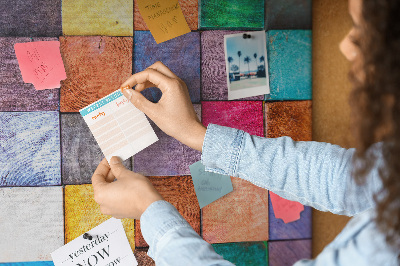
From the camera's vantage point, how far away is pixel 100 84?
1.03 metres

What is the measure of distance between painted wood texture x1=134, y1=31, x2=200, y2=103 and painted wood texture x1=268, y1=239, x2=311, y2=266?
648mm

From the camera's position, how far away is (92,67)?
40.2 inches

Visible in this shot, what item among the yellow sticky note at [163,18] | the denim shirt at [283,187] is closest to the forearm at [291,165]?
the denim shirt at [283,187]

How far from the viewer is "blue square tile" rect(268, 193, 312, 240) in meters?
1.18

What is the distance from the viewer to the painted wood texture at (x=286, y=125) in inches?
44.7

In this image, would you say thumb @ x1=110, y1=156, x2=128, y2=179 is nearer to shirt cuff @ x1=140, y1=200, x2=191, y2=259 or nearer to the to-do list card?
the to-do list card

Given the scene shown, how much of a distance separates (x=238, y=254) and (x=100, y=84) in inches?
31.7

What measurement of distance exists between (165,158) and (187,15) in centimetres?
51

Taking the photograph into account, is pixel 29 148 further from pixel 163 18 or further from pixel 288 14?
pixel 288 14

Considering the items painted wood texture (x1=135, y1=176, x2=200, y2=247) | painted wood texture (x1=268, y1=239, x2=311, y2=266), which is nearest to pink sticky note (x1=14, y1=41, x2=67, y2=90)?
painted wood texture (x1=135, y1=176, x2=200, y2=247)

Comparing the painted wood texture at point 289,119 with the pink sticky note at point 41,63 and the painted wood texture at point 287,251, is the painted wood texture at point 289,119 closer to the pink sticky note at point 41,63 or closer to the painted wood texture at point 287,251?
the painted wood texture at point 287,251

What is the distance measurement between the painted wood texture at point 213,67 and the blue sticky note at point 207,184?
261mm

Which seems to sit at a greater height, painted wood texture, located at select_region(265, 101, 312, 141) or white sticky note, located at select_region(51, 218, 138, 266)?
painted wood texture, located at select_region(265, 101, 312, 141)

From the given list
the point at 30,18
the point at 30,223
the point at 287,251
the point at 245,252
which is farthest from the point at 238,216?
the point at 30,18
